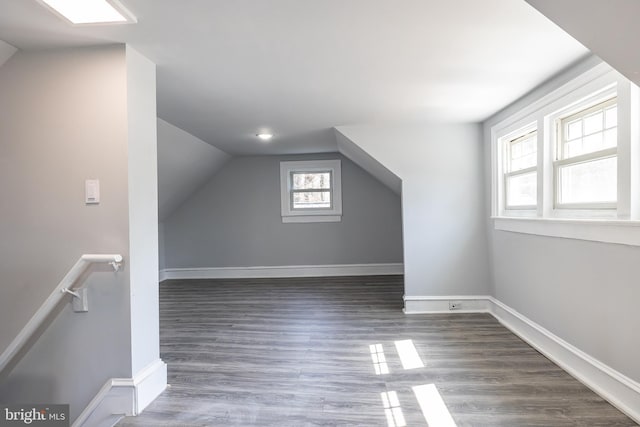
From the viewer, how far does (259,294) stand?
477cm

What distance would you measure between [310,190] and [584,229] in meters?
4.28

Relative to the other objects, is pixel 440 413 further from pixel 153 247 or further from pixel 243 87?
pixel 243 87

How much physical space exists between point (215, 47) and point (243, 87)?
0.62 meters

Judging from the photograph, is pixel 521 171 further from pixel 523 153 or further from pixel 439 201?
pixel 439 201

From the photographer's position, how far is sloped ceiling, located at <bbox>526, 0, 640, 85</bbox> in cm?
102

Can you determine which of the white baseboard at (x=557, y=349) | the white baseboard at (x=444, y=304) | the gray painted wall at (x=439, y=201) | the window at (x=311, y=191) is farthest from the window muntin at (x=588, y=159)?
the window at (x=311, y=191)

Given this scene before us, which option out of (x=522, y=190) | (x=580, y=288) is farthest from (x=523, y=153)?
(x=580, y=288)

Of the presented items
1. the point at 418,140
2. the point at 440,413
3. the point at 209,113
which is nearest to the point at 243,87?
the point at 209,113

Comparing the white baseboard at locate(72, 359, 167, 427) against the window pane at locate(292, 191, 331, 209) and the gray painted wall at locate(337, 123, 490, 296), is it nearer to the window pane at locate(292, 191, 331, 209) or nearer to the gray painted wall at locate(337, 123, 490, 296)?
the gray painted wall at locate(337, 123, 490, 296)

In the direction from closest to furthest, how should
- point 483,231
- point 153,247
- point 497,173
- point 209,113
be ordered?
point 153,247 → point 209,113 → point 497,173 → point 483,231

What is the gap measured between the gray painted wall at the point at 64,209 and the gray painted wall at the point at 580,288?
2743 millimetres

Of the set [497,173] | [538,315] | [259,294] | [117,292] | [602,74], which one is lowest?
[259,294]

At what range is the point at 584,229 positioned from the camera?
212cm

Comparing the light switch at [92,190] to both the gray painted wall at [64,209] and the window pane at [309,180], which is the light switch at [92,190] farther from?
the window pane at [309,180]
